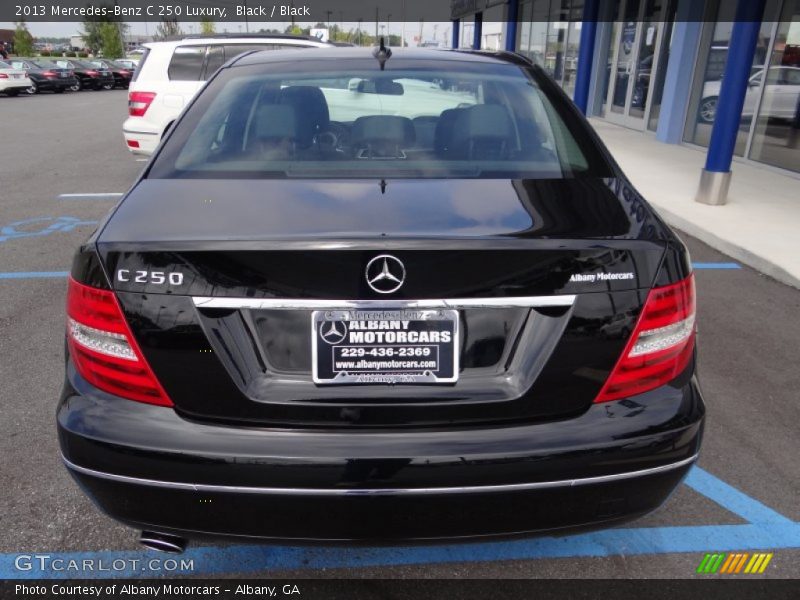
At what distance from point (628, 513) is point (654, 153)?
416 inches

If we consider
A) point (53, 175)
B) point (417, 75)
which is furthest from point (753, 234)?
point (53, 175)

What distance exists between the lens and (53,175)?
9.57 m

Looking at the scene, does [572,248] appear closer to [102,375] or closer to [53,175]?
[102,375]

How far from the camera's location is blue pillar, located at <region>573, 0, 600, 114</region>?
11359mm

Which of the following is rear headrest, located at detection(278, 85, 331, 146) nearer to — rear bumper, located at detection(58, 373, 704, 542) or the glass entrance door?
Answer: rear bumper, located at detection(58, 373, 704, 542)

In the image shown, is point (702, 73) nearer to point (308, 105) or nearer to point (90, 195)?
point (90, 195)

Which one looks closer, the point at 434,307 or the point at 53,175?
the point at 434,307

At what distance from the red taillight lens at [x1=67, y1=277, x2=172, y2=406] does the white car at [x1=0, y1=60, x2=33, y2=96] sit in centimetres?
3047

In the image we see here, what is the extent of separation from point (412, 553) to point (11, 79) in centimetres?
3111

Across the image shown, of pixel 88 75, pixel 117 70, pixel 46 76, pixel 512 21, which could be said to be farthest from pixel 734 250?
pixel 117 70

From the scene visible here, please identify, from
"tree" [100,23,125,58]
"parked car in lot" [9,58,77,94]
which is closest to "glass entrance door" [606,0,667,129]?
"parked car in lot" [9,58,77,94]

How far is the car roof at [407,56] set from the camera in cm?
288

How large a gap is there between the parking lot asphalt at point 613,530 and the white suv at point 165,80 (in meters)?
3.24

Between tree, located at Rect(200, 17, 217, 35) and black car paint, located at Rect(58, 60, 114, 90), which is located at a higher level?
tree, located at Rect(200, 17, 217, 35)
